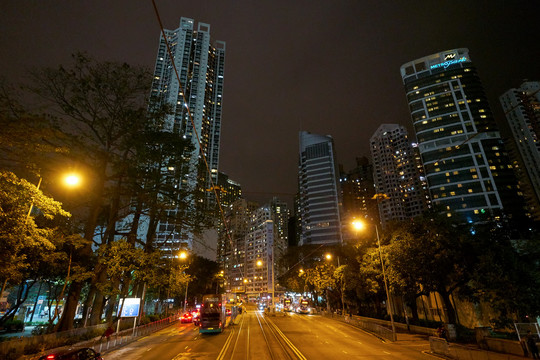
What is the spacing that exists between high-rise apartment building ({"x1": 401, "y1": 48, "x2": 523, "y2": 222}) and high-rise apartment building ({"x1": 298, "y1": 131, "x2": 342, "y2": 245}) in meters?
50.5

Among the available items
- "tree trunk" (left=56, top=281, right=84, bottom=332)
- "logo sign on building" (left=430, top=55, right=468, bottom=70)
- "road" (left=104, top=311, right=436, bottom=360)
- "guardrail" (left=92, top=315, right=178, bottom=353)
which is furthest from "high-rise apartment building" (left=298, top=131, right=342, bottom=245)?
"tree trunk" (left=56, top=281, right=84, bottom=332)

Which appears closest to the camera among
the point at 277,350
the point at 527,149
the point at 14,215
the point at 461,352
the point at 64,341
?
the point at 14,215

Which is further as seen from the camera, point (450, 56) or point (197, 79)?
point (197, 79)

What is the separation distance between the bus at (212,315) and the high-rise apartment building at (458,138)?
84799 millimetres

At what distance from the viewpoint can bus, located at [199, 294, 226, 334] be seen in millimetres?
27969

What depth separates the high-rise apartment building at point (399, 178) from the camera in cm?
16800

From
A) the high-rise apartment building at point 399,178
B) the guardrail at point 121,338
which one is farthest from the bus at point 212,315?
the high-rise apartment building at point 399,178

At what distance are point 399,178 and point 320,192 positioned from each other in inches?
2363

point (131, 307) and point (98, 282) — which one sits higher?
point (98, 282)

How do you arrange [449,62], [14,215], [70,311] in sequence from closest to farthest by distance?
[14,215], [70,311], [449,62]

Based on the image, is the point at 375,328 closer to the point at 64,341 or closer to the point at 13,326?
the point at 64,341

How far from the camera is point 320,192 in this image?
159 m

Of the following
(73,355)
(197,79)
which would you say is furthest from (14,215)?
(197,79)

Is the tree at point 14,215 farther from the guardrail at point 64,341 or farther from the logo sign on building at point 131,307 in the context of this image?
the logo sign on building at point 131,307
